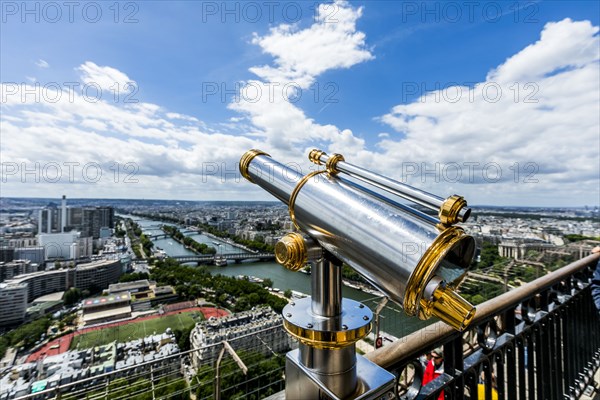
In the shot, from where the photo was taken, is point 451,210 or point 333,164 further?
point 333,164

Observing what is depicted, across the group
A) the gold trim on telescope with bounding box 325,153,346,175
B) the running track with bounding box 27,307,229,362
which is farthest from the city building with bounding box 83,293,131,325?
the gold trim on telescope with bounding box 325,153,346,175

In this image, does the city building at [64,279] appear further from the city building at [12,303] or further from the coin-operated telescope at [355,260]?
the coin-operated telescope at [355,260]

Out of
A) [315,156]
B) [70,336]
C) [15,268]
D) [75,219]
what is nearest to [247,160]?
[315,156]

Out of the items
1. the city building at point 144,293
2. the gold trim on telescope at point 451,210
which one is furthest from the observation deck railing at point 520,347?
the city building at point 144,293

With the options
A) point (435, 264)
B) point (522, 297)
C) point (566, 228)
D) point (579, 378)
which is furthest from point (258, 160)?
point (566, 228)

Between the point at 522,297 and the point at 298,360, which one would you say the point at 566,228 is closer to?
the point at 522,297

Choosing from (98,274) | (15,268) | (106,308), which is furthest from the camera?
(106,308)

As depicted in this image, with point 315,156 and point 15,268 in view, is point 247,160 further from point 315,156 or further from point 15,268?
point 15,268

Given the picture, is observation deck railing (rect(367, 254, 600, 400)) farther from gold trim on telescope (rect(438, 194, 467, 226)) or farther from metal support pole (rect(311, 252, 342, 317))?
gold trim on telescope (rect(438, 194, 467, 226))
